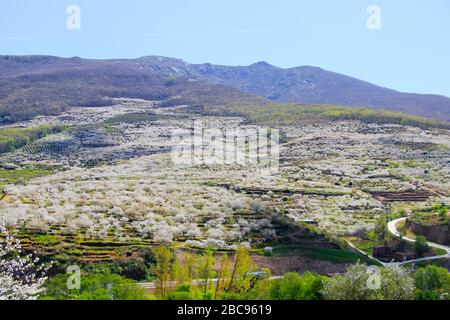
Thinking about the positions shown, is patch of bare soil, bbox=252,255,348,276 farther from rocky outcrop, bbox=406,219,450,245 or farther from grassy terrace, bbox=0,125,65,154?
grassy terrace, bbox=0,125,65,154

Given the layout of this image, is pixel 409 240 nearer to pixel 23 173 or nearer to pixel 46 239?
pixel 46 239

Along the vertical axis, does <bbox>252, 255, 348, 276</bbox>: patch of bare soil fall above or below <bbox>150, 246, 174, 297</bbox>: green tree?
below

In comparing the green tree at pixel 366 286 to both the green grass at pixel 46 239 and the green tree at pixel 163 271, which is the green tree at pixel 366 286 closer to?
the green tree at pixel 163 271

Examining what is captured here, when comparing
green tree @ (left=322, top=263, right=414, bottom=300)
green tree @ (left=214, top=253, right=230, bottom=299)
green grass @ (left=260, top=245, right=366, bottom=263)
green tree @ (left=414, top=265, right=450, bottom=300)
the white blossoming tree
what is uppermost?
the white blossoming tree

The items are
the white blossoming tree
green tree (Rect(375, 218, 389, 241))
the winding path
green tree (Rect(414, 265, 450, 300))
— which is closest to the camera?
the white blossoming tree

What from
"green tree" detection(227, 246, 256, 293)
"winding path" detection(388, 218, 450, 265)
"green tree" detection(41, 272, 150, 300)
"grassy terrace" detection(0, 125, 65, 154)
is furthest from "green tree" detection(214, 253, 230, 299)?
"grassy terrace" detection(0, 125, 65, 154)

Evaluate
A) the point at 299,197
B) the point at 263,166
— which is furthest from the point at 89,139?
the point at 299,197

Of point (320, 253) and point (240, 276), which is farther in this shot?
point (320, 253)

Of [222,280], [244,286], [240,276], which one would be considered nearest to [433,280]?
[240,276]

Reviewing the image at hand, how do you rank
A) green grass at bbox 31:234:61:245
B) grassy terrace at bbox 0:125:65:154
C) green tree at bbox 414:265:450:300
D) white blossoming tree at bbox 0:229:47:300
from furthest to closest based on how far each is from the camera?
grassy terrace at bbox 0:125:65:154 → green grass at bbox 31:234:61:245 → green tree at bbox 414:265:450:300 → white blossoming tree at bbox 0:229:47:300
